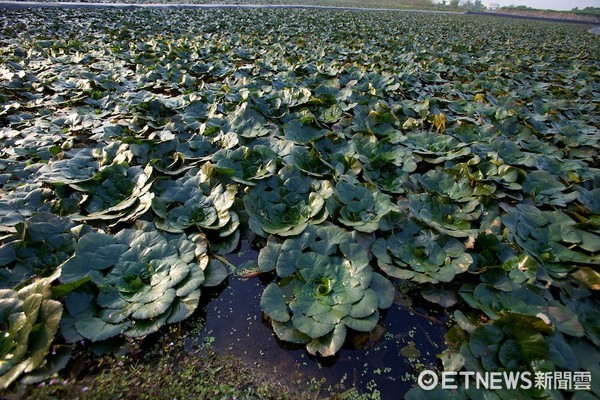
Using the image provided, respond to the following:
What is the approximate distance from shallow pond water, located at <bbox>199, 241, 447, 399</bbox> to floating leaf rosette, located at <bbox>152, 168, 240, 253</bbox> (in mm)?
418

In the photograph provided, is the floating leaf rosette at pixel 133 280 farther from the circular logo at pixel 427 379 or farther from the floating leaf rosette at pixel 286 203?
the circular logo at pixel 427 379

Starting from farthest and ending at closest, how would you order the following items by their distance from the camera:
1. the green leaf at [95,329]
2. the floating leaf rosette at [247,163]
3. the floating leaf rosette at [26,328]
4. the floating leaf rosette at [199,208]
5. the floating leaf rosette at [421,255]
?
the floating leaf rosette at [247,163] → the floating leaf rosette at [199,208] → the floating leaf rosette at [421,255] → the green leaf at [95,329] → the floating leaf rosette at [26,328]

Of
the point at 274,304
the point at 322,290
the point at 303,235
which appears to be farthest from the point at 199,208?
the point at 322,290

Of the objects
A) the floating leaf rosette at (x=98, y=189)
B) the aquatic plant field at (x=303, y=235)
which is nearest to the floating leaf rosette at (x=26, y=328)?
the aquatic plant field at (x=303, y=235)

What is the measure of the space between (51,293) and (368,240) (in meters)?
1.87

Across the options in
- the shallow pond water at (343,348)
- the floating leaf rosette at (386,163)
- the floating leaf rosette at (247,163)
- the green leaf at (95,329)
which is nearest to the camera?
the green leaf at (95,329)

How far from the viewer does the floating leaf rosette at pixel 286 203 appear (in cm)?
229

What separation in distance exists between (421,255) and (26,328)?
2.18m

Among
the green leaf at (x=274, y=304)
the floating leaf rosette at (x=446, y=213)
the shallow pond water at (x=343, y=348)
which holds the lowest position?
the shallow pond water at (x=343, y=348)

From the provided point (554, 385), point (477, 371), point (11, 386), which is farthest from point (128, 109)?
point (554, 385)

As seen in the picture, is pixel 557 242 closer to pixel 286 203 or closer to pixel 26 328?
pixel 286 203

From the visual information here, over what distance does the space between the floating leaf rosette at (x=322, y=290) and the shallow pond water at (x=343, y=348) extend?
120 millimetres

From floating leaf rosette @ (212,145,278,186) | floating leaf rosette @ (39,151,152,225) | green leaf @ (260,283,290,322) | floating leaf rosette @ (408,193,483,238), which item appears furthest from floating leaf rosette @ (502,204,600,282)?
floating leaf rosette @ (39,151,152,225)

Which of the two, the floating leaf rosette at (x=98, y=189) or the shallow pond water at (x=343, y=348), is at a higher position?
the floating leaf rosette at (x=98, y=189)
